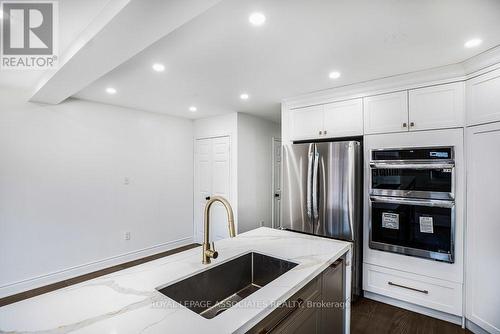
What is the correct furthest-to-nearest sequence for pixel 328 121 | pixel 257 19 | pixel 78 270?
1. pixel 78 270
2. pixel 328 121
3. pixel 257 19

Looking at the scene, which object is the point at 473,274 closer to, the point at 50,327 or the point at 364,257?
the point at 364,257

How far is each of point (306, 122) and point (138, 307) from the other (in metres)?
2.64

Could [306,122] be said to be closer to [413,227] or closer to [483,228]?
[413,227]

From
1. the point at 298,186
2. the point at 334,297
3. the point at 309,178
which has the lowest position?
the point at 334,297

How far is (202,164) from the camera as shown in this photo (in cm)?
445

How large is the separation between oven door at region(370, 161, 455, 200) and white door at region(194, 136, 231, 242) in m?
2.32

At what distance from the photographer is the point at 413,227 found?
227 cm

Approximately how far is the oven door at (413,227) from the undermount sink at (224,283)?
1522mm

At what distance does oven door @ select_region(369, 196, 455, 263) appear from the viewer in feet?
7.00

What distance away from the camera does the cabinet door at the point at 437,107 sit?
83.5 inches

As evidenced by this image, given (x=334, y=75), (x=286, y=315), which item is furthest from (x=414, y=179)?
(x=286, y=315)

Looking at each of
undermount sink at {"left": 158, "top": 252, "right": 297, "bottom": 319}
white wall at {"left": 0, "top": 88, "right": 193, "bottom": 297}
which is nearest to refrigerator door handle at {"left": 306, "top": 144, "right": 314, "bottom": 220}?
undermount sink at {"left": 158, "top": 252, "right": 297, "bottom": 319}

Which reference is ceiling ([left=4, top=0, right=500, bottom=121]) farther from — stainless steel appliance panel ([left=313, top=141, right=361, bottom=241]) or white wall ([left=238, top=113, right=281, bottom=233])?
white wall ([left=238, top=113, right=281, bottom=233])

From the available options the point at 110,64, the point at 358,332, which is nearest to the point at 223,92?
the point at 110,64
